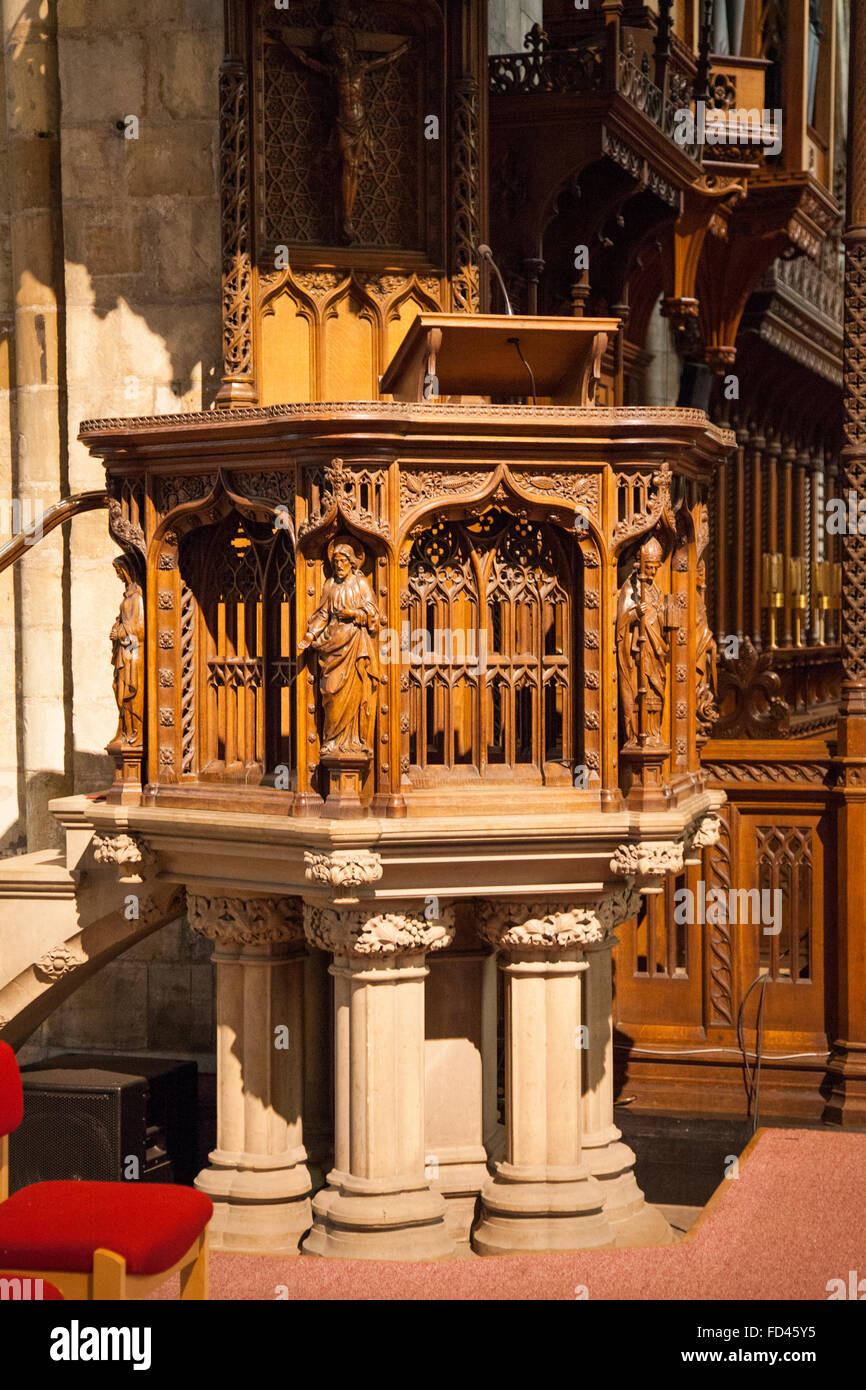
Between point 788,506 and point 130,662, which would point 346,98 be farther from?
point 788,506

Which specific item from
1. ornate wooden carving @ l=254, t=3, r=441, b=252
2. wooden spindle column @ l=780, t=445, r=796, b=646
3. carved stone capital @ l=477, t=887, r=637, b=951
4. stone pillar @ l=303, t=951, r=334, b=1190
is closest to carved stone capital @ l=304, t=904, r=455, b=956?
carved stone capital @ l=477, t=887, r=637, b=951

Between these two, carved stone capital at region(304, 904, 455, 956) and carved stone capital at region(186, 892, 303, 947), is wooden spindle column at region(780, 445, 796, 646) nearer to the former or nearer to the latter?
carved stone capital at region(186, 892, 303, 947)

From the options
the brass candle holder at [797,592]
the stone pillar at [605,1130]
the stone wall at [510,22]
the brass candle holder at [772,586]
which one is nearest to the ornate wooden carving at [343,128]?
the stone wall at [510,22]

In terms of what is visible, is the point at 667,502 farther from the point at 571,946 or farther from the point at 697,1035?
the point at 697,1035

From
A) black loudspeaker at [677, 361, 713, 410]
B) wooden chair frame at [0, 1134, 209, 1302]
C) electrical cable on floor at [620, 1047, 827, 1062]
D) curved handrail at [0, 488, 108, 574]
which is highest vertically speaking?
black loudspeaker at [677, 361, 713, 410]

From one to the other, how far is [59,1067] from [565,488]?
2.83 metres

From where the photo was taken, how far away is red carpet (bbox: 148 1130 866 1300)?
5855 millimetres

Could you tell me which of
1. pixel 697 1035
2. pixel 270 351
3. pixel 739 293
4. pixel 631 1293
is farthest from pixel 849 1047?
pixel 739 293

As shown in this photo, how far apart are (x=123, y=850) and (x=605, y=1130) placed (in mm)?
1926

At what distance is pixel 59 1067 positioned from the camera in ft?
23.7

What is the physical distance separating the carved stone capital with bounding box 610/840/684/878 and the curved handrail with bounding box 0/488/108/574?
6.95ft

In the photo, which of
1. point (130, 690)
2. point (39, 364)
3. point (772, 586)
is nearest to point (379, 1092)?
point (130, 690)

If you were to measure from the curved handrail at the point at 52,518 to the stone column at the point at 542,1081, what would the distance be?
1.94 m

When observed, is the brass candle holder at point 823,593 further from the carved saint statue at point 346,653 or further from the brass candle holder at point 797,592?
the carved saint statue at point 346,653
